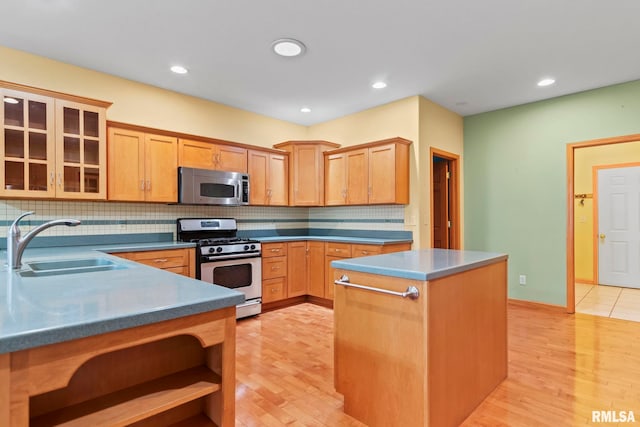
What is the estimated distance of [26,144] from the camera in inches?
108

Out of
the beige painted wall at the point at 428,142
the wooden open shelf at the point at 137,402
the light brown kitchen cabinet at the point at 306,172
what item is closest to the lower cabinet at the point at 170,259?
the light brown kitchen cabinet at the point at 306,172

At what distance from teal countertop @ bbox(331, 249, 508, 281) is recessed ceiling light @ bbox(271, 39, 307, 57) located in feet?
6.35

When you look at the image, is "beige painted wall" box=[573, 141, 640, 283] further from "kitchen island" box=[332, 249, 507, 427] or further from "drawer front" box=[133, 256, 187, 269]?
"drawer front" box=[133, 256, 187, 269]

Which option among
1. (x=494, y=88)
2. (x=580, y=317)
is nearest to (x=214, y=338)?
(x=494, y=88)

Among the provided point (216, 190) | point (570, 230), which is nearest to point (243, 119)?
point (216, 190)

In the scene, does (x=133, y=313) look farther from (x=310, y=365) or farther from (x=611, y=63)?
(x=611, y=63)

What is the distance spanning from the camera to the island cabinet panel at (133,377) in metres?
0.78

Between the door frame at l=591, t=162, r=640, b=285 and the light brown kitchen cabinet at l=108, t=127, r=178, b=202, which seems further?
the door frame at l=591, t=162, r=640, b=285

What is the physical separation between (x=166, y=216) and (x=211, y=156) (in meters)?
0.88

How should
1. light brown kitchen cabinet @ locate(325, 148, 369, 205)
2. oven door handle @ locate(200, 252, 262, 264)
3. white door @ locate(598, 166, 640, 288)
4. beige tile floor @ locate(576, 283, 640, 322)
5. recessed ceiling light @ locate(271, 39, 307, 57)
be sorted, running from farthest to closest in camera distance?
1. white door @ locate(598, 166, 640, 288)
2. light brown kitchen cabinet @ locate(325, 148, 369, 205)
3. beige tile floor @ locate(576, 283, 640, 322)
4. oven door handle @ locate(200, 252, 262, 264)
5. recessed ceiling light @ locate(271, 39, 307, 57)

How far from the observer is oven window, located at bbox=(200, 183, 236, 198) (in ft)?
12.5

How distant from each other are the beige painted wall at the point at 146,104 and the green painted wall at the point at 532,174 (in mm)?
2941

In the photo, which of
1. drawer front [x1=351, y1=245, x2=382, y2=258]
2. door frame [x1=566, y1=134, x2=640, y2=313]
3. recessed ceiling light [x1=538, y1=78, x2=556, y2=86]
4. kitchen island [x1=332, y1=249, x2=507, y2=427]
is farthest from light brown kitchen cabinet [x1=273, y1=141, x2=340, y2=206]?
door frame [x1=566, y1=134, x2=640, y2=313]

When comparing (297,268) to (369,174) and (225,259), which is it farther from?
(369,174)
